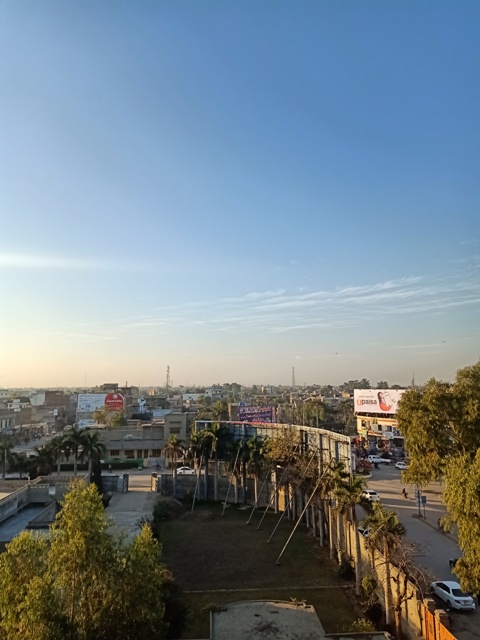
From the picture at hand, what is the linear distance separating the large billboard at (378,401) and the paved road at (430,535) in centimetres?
2976

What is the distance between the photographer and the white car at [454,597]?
2334cm

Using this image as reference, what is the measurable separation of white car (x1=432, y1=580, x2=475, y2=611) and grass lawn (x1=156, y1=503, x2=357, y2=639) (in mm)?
4767

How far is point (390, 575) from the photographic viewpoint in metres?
23.2

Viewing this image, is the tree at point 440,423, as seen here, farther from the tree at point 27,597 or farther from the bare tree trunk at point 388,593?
the tree at point 27,597

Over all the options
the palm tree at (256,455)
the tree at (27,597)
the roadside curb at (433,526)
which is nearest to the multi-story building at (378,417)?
the palm tree at (256,455)

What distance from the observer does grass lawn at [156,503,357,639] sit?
25672mm

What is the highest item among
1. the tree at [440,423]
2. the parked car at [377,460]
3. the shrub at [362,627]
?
the tree at [440,423]

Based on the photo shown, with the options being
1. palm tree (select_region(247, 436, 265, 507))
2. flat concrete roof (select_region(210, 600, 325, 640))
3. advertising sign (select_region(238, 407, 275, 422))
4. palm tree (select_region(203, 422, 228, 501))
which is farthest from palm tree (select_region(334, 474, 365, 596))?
advertising sign (select_region(238, 407, 275, 422))

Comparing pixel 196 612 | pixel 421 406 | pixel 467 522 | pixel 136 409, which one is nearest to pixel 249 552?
pixel 196 612

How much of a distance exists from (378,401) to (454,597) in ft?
241

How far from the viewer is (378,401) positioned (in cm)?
9481

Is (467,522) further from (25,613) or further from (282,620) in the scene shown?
(25,613)

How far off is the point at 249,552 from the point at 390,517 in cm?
1624

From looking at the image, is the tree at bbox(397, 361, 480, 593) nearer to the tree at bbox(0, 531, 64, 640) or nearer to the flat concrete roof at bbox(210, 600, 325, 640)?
the flat concrete roof at bbox(210, 600, 325, 640)
